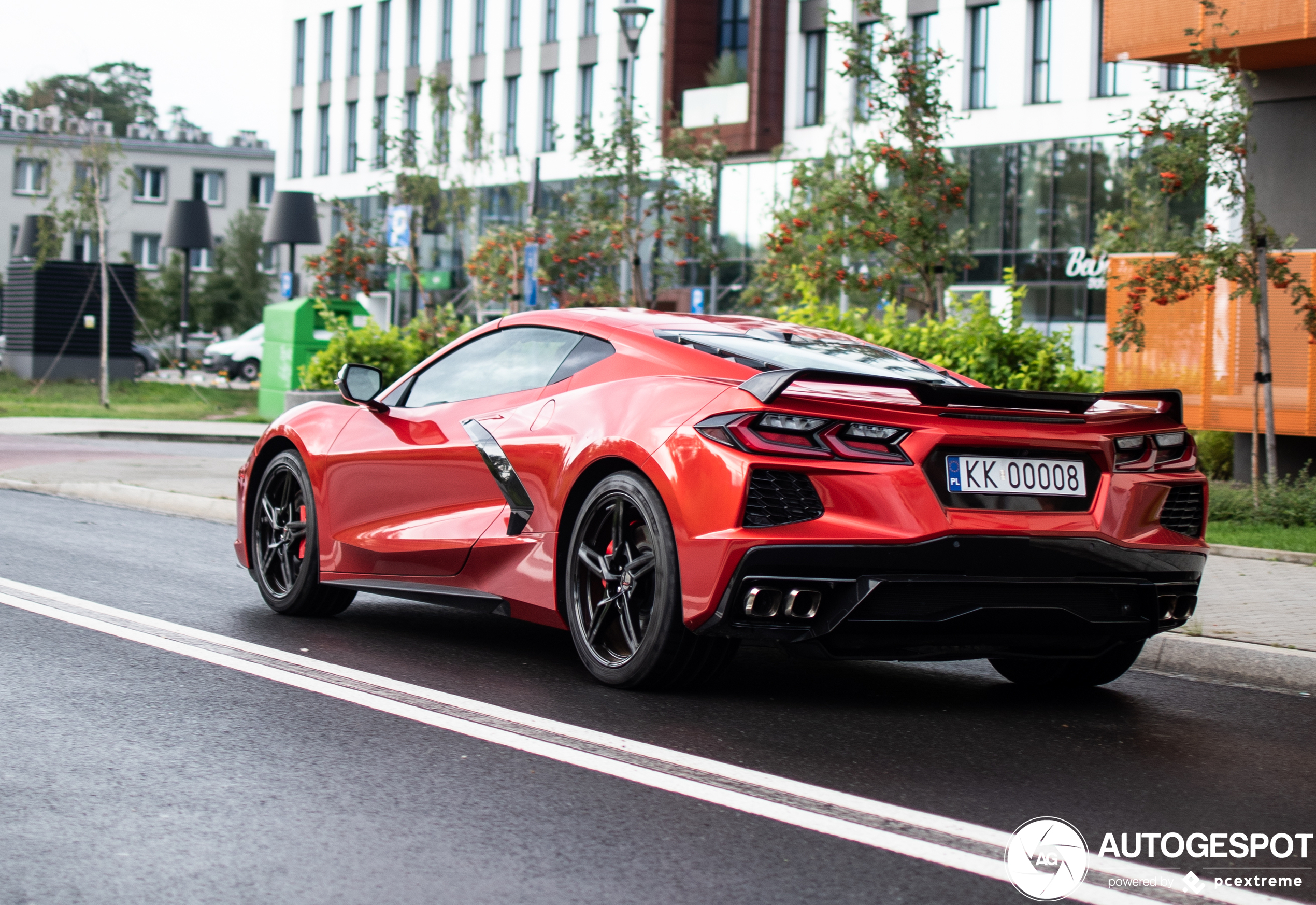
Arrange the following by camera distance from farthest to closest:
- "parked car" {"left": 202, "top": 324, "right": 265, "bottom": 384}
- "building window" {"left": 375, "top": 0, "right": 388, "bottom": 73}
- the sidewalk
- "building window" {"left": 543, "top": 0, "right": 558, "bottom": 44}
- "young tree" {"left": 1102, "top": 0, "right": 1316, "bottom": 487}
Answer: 1. "building window" {"left": 375, "top": 0, "right": 388, "bottom": 73}
2. "building window" {"left": 543, "top": 0, "right": 558, "bottom": 44}
3. "parked car" {"left": 202, "top": 324, "right": 265, "bottom": 384}
4. "young tree" {"left": 1102, "top": 0, "right": 1316, "bottom": 487}
5. the sidewalk

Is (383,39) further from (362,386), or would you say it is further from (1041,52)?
(362,386)

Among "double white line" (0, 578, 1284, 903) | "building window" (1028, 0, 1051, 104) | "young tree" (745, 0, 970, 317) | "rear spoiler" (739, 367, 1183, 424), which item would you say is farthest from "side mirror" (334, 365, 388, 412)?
"building window" (1028, 0, 1051, 104)

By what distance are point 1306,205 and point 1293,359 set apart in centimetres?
188

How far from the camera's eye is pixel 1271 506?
12.1m

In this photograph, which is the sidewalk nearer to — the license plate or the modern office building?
the license plate

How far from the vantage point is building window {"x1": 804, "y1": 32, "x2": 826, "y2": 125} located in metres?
44.2

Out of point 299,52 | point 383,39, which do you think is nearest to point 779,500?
point 383,39

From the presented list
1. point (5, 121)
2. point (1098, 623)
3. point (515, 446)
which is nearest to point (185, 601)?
point (515, 446)

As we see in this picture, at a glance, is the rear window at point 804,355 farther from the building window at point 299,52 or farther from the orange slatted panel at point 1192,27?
the building window at point 299,52

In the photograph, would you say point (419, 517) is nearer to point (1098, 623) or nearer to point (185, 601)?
point (185, 601)

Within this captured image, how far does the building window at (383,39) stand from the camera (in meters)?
60.3

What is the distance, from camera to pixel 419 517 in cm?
650

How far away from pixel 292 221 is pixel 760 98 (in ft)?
62.3

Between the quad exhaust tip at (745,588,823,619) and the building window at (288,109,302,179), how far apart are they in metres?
63.5
